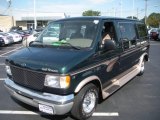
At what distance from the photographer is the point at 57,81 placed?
4.07m

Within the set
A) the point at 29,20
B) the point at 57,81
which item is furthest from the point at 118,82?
the point at 29,20

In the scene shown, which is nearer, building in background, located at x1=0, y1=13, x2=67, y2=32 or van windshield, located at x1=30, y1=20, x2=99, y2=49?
van windshield, located at x1=30, y1=20, x2=99, y2=49

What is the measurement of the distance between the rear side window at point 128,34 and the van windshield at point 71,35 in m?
1.23

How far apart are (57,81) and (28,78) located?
0.67 metres

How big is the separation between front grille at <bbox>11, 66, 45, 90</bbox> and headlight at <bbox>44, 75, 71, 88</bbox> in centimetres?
13

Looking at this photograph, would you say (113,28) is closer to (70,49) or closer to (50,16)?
(70,49)

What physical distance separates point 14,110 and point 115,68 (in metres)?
2.61

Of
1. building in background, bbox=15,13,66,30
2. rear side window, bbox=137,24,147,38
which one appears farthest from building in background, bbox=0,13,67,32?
rear side window, bbox=137,24,147,38

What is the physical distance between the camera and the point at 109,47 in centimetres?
491

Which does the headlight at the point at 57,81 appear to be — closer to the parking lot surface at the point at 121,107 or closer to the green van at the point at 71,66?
the green van at the point at 71,66

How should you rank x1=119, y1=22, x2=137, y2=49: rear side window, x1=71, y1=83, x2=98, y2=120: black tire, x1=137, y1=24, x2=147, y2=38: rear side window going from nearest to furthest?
x1=71, y1=83, x2=98, y2=120: black tire
x1=119, y1=22, x2=137, y2=49: rear side window
x1=137, y1=24, x2=147, y2=38: rear side window

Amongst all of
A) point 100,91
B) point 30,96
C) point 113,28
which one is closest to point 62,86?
point 30,96

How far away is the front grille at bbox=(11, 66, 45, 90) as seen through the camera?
13.8 ft

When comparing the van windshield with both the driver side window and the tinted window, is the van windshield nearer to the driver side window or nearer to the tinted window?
the driver side window
